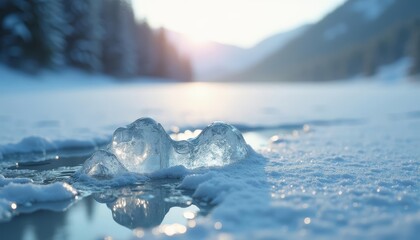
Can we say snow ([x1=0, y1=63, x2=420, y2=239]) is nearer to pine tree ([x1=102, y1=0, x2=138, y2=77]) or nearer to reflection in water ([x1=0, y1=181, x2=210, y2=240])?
reflection in water ([x1=0, y1=181, x2=210, y2=240])

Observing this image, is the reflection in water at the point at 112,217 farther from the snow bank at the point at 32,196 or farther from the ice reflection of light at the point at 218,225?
the ice reflection of light at the point at 218,225

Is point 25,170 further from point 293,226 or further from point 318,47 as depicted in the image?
point 318,47

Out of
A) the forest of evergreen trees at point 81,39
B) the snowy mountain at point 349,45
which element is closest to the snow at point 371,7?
the snowy mountain at point 349,45

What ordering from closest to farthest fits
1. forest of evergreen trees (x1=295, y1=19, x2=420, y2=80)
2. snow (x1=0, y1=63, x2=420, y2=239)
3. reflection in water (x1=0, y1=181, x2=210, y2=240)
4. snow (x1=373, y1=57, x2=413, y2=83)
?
snow (x1=0, y1=63, x2=420, y2=239)
reflection in water (x1=0, y1=181, x2=210, y2=240)
snow (x1=373, y1=57, x2=413, y2=83)
forest of evergreen trees (x1=295, y1=19, x2=420, y2=80)

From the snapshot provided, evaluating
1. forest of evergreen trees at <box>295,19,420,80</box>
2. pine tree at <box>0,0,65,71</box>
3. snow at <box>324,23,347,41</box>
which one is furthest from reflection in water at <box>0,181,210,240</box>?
snow at <box>324,23,347,41</box>

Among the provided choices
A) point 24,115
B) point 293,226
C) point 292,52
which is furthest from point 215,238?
point 292,52

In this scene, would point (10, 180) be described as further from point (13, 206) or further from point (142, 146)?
point (142, 146)
